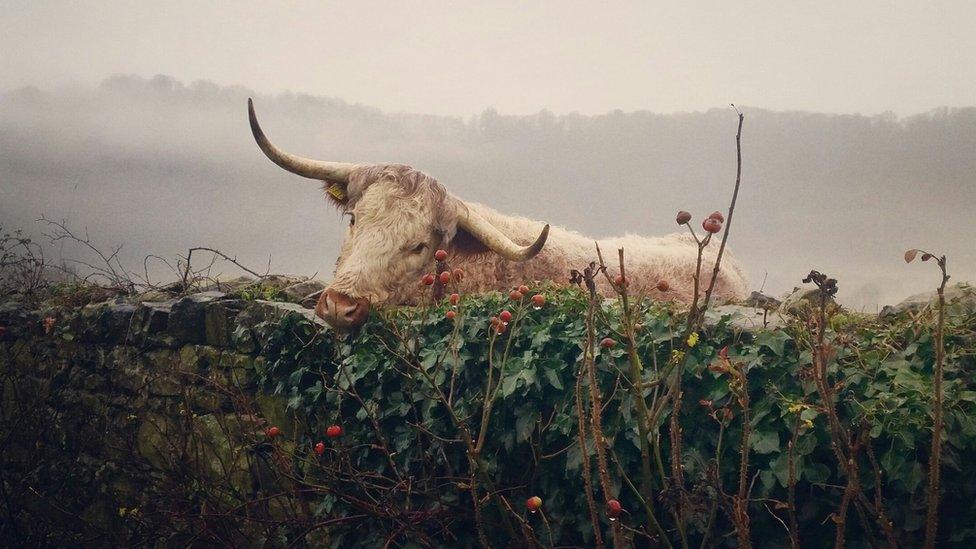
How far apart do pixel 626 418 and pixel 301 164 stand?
155 inches

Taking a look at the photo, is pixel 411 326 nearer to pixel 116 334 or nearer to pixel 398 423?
pixel 398 423

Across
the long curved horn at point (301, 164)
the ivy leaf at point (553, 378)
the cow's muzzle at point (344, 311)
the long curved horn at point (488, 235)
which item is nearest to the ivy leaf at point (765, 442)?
the ivy leaf at point (553, 378)

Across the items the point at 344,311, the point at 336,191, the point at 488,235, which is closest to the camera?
the point at 344,311

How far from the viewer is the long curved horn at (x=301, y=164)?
221 inches

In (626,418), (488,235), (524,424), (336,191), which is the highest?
(336,191)

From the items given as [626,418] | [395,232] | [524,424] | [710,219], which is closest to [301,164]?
[395,232]

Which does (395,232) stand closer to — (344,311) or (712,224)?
(344,311)

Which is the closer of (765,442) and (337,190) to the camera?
(765,442)

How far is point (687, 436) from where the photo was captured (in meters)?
2.78

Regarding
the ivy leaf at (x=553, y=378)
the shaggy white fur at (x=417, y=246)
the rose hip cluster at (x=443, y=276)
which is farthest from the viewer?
the shaggy white fur at (x=417, y=246)

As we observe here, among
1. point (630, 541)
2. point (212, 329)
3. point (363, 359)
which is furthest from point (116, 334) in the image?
point (630, 541)

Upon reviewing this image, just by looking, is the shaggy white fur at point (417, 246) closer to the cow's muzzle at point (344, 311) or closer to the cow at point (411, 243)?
the cow at point (411, 243)

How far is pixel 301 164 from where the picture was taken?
581 cm

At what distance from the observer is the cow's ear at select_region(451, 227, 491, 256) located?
547cm
